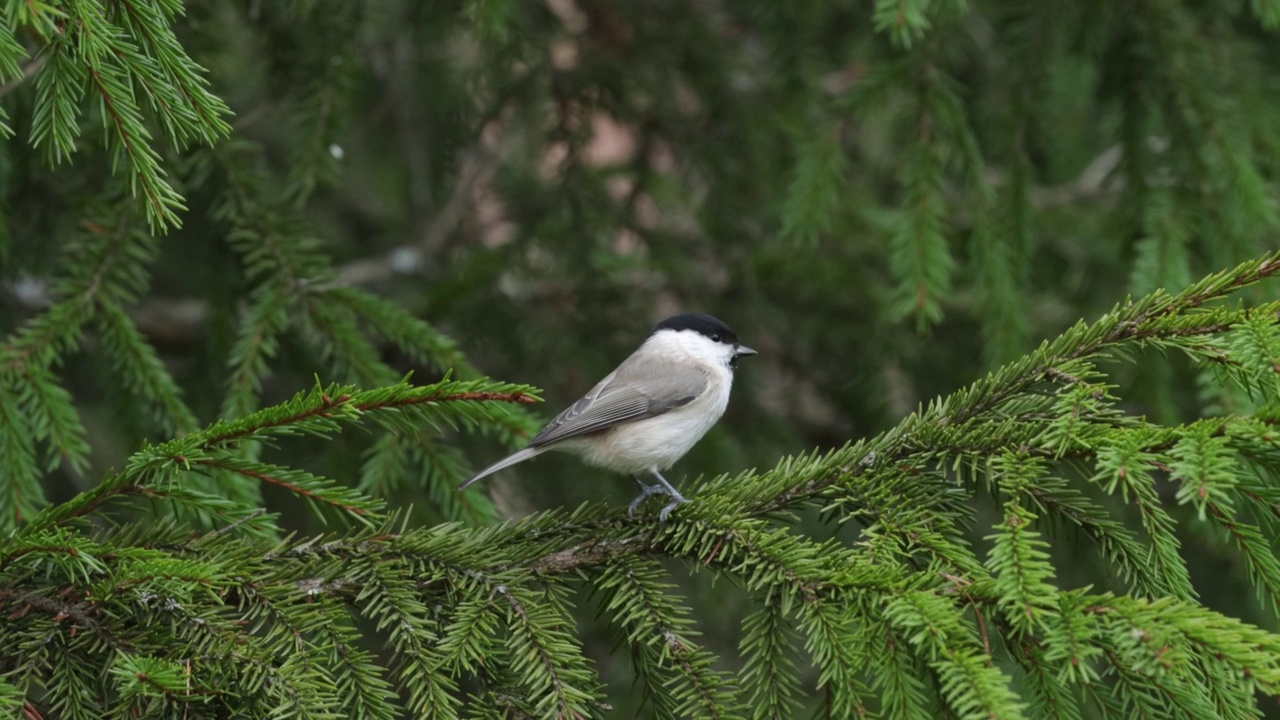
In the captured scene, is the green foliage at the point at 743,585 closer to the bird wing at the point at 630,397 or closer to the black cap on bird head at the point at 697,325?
the bird wing at the point at 630,397

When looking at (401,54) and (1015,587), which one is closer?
(1015,587)

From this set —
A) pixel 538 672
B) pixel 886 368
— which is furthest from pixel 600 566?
pixel 886 368

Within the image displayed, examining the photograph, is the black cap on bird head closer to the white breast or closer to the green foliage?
the white breast

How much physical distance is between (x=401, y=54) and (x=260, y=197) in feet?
7.09

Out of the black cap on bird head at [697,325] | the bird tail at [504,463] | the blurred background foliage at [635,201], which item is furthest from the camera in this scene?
the black cap on bird head at [697,325]

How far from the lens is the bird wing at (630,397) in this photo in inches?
112

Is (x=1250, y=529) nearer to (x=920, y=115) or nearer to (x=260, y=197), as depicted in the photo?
(x=920, y=115)

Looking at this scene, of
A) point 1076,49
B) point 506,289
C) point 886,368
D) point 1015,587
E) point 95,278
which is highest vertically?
point 1076,49

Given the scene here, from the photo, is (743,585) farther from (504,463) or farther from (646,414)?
(646,414)

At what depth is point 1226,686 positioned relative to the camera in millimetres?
1470

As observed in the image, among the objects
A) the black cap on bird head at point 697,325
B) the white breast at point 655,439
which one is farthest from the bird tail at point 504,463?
the black cap on bird head at point 697,325

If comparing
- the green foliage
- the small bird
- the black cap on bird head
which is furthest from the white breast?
the green foliage

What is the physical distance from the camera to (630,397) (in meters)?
3.00

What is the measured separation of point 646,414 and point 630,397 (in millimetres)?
66
